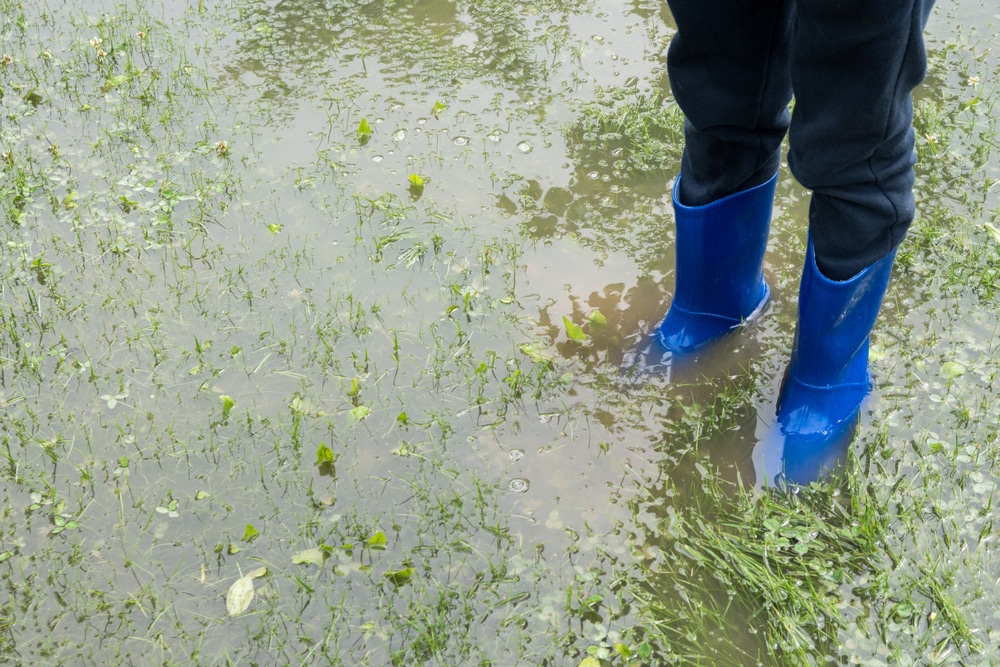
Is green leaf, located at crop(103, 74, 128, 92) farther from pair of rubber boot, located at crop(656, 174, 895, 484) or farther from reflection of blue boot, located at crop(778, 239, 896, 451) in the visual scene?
reflection of blue boot, located at crop(778, 239, 896, 451)

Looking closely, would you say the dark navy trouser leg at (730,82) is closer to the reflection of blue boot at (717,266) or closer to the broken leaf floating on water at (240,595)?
the reflection of blue boot at (717,266)

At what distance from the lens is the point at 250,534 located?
2.28m

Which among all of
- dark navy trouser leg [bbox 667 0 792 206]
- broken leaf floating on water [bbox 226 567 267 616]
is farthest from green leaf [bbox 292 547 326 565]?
dark navy trouser leg [bbox 667 0 792 206]

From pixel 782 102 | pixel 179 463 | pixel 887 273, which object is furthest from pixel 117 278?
pixel 887 273

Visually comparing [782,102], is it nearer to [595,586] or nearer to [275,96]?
[595,586]

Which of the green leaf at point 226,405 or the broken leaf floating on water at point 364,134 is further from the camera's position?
the broken leaf floating on water at point 364,134

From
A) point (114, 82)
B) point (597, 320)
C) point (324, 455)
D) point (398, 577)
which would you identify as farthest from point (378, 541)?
point (114, 82)

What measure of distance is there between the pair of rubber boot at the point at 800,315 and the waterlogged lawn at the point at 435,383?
10 centimetres

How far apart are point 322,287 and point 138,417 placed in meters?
0.76

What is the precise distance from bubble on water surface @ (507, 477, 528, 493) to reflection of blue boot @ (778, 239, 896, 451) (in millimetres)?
736

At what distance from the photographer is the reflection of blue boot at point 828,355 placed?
2.23 metres

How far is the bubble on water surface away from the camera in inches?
94.9

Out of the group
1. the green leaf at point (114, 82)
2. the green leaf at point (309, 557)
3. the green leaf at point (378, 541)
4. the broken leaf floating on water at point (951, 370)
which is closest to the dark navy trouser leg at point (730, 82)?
the broken leaf floating on water at point (951, 370)

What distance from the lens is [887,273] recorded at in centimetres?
227
